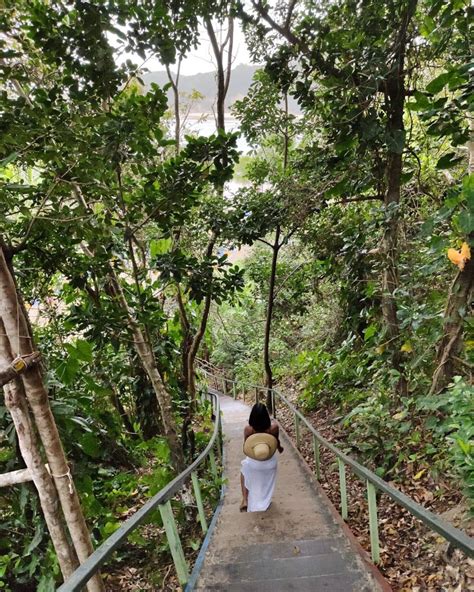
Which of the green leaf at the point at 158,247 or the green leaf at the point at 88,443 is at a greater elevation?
the green leaf at the point at 158,247

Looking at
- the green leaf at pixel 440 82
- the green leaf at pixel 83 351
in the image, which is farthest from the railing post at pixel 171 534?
the green leaf at pixel 440 82

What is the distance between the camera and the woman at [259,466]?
378 cm

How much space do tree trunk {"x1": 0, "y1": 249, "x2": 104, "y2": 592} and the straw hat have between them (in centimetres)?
166

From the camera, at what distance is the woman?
378 cm

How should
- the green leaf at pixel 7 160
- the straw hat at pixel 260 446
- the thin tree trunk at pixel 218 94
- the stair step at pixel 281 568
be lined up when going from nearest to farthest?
the green leaf at pixel 7 160 < the stair step at pixel 281 568 < the straw hat at pixel 260 446 < the thin tree trunk at pixel 218 94

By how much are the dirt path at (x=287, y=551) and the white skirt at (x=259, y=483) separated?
0.09m

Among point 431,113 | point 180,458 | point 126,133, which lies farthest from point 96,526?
point 431,113

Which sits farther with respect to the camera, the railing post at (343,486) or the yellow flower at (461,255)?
the railing post at (343,486)

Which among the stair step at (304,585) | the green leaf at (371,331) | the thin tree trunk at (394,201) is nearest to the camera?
the stair step at (304,585)

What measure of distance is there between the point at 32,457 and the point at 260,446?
2051mm

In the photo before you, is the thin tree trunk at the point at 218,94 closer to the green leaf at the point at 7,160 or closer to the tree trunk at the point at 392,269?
the tree trunk at the point at 392,269

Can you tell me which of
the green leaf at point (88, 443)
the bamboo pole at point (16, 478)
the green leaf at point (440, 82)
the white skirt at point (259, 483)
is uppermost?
the green leaf at point (440, 82)

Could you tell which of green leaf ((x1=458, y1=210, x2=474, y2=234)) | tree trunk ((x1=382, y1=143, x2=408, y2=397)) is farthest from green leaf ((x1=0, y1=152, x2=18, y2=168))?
tree trunk ((x1=382, y1=143, x2=408, y2=397))

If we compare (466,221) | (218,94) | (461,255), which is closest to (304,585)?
(461,255)
